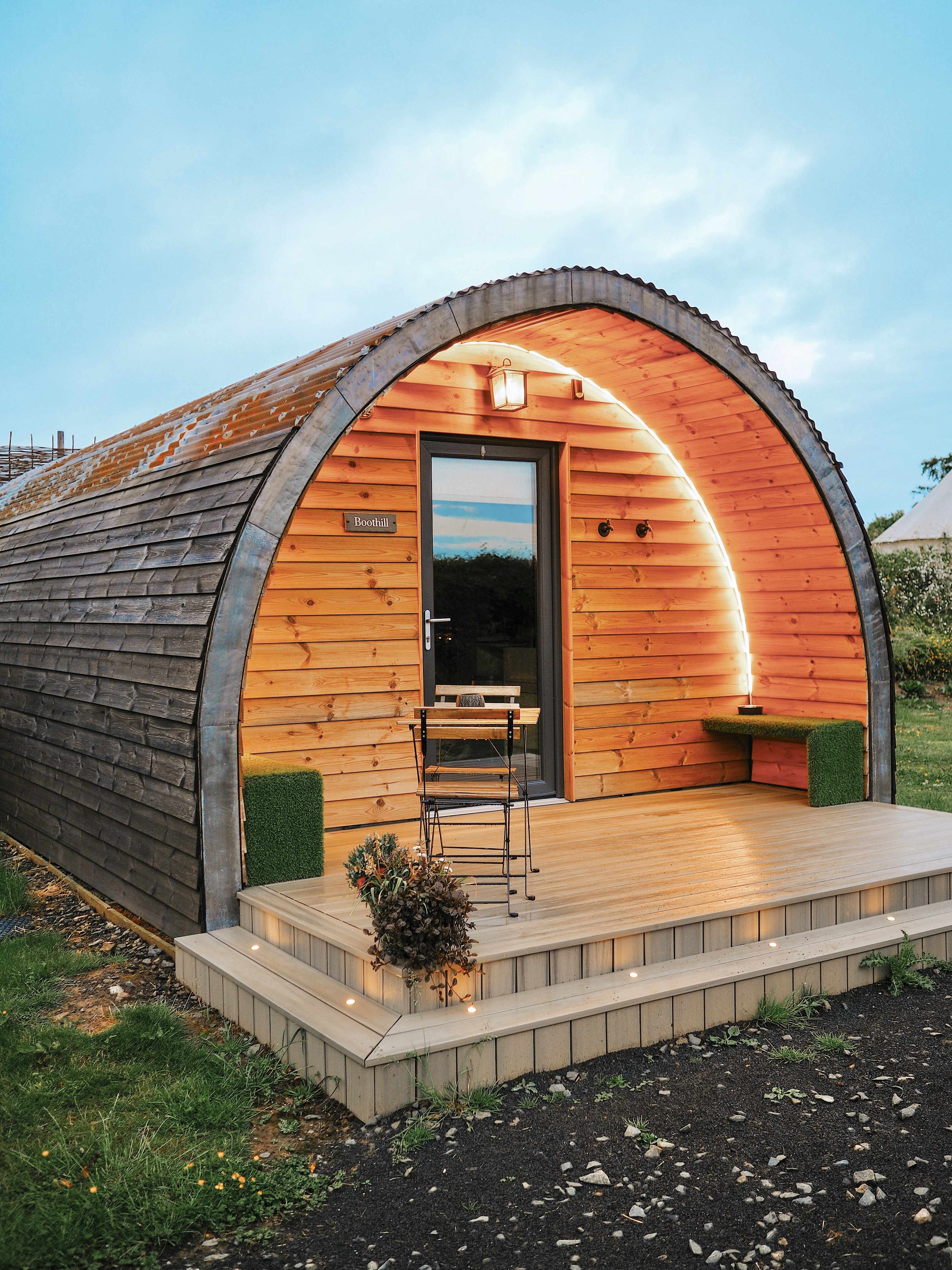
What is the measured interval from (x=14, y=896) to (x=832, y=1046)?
436 cm

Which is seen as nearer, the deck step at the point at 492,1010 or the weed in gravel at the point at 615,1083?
the deck step at the point at 492,1010

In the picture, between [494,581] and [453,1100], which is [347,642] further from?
[453,1100]

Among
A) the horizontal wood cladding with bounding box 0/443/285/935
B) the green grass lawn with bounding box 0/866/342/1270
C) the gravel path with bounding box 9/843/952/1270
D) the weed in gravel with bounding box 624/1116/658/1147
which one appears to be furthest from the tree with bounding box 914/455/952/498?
the green grass lawn with bounding box 0/866/342/1270

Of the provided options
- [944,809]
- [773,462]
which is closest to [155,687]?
[773,462]

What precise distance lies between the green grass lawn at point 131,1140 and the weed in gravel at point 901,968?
7.60 feet

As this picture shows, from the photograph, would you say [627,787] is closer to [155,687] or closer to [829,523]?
[829,523]

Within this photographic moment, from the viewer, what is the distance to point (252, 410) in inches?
191

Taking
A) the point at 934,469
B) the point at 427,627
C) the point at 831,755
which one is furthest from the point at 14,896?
the point at 934,469

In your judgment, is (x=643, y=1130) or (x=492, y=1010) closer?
(x=643, y=1130)

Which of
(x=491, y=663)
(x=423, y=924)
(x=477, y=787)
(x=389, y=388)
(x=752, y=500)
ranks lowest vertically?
(x=423, y=924)

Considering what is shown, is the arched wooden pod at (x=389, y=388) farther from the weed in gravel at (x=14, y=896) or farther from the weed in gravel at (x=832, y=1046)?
the weed in gravel at (x=832, y=1046)

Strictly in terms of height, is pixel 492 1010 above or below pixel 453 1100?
above

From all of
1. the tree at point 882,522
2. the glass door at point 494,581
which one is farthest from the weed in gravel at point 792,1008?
the tree at point 882,522

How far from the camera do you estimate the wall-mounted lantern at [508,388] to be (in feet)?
19.4
